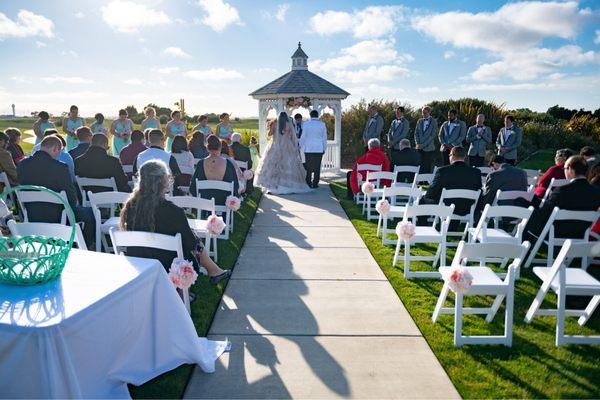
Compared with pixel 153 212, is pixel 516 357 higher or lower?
lower

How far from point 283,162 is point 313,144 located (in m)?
1.10

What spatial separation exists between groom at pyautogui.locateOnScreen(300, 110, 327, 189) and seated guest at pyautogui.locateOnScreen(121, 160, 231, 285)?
8535mm

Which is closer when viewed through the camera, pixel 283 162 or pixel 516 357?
pixel 516 357

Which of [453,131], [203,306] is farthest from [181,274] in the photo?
[453,131]

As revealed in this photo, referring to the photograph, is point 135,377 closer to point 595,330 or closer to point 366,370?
point 366,370

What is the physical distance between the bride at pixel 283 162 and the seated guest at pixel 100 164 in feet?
17.4

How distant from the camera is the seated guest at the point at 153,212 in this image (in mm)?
4387

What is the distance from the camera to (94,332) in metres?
2.74

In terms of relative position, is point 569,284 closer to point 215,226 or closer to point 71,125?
point 215,226

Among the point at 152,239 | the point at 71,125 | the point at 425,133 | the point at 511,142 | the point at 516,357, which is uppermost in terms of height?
the point at 71,125

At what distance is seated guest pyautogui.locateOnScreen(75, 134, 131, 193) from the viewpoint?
7363 millimetres

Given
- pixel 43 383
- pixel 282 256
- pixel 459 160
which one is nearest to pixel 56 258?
pixel 43 383

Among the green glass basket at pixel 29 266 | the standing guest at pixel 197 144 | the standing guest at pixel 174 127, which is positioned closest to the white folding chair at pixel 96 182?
the standing guest at pixel 197 144

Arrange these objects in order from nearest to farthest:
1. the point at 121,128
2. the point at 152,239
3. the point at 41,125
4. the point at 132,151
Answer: the point at 152,239 → the point at 132,151 → the point at 41,125 → the point at 121,128
